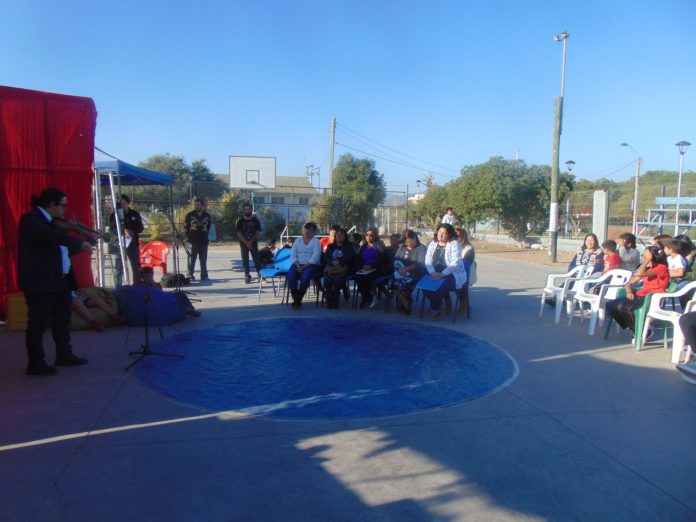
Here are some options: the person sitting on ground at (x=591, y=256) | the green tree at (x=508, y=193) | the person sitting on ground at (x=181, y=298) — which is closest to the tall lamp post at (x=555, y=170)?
the green tree at (x=508, y=193)

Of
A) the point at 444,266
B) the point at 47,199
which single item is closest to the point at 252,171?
the point at 444,266

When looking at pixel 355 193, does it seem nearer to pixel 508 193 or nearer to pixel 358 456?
pixel 508 193

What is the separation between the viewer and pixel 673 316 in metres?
5.56

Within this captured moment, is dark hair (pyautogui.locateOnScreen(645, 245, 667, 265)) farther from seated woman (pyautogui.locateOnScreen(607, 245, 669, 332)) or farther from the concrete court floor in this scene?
the concrete court floor

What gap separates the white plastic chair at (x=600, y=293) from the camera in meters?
6.73

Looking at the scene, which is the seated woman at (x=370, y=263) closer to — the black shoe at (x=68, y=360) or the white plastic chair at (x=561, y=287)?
the white plastic chair at (x=561, y=287)

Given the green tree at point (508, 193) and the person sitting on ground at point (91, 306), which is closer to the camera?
the person sitting on ground at point (91, 306)

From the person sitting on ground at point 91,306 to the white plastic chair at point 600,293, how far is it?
615cm

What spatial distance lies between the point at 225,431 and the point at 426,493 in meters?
1.53

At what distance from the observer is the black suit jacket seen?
14.8ft

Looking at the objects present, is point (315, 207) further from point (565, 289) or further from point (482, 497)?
point (482, 497)

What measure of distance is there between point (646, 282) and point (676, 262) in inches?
34.1

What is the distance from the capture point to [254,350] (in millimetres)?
5762

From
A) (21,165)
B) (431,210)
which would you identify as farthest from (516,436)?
(431,210)
